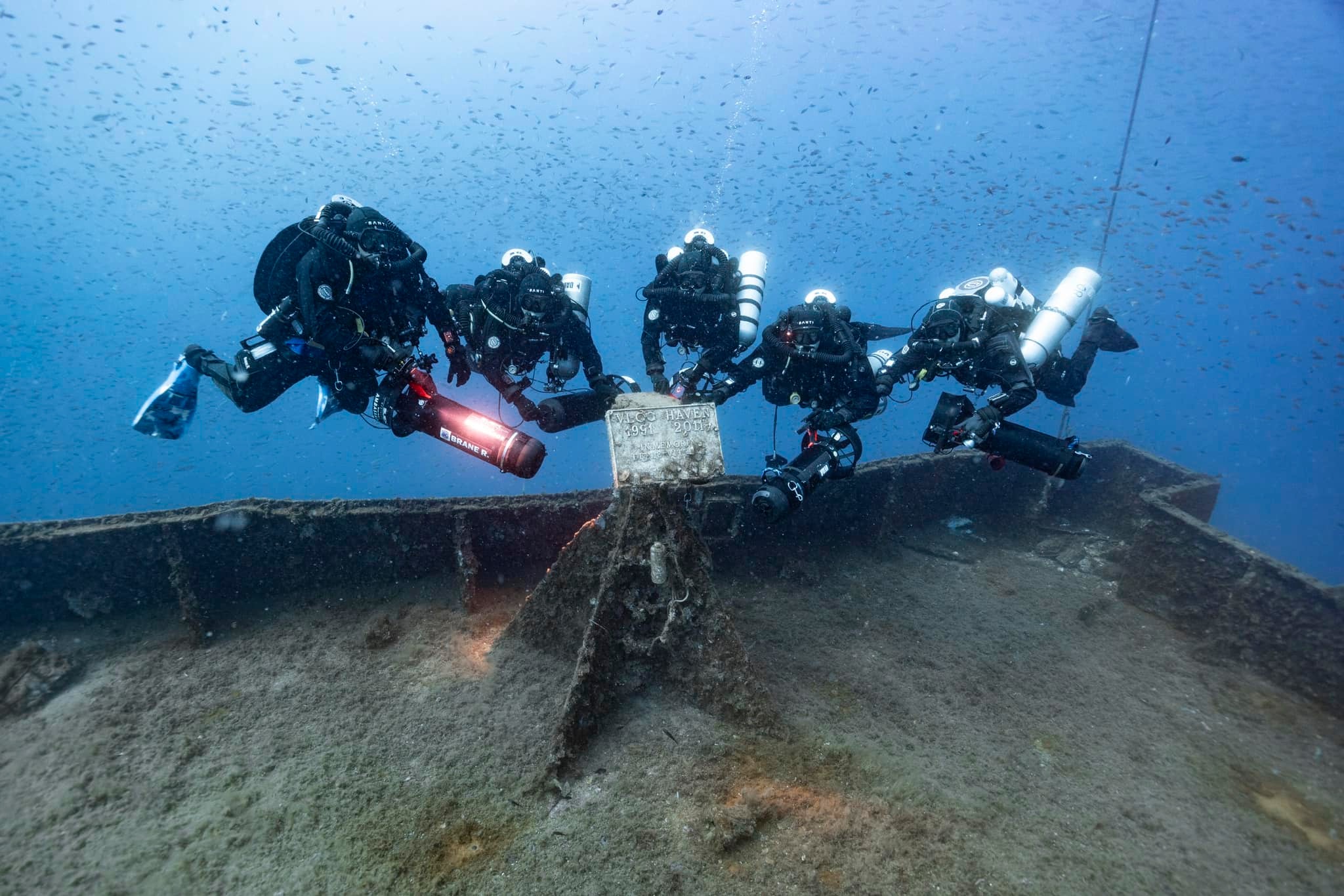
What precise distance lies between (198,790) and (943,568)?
23.3ft

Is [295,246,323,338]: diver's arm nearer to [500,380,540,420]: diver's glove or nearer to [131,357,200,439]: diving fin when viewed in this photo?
[131,357,200,439]: diving fin

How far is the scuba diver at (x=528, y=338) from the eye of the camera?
19.0ft

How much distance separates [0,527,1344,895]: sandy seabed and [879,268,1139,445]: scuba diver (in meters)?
2.43

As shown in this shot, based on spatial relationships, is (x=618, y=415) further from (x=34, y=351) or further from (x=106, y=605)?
(x=34, y=351)

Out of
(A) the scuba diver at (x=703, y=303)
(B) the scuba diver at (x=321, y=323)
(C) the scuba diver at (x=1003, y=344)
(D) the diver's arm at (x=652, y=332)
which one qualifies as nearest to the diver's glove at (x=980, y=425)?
(C) the scuba diver at (x=1003, y=344)

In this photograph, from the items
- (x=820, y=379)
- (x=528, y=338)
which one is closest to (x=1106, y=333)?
(x=820, y=379)

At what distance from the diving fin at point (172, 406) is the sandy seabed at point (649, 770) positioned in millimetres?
1696

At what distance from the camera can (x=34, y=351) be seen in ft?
202

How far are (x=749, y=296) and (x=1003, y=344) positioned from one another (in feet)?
9.37

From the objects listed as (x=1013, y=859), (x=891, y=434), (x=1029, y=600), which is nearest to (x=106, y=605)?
(x=1013, y=859)

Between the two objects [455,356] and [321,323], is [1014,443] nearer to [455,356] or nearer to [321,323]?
[455,356]

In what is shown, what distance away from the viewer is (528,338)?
5.92 m

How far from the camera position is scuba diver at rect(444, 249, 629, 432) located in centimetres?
580

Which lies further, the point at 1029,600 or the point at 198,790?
the point at 1029,600
